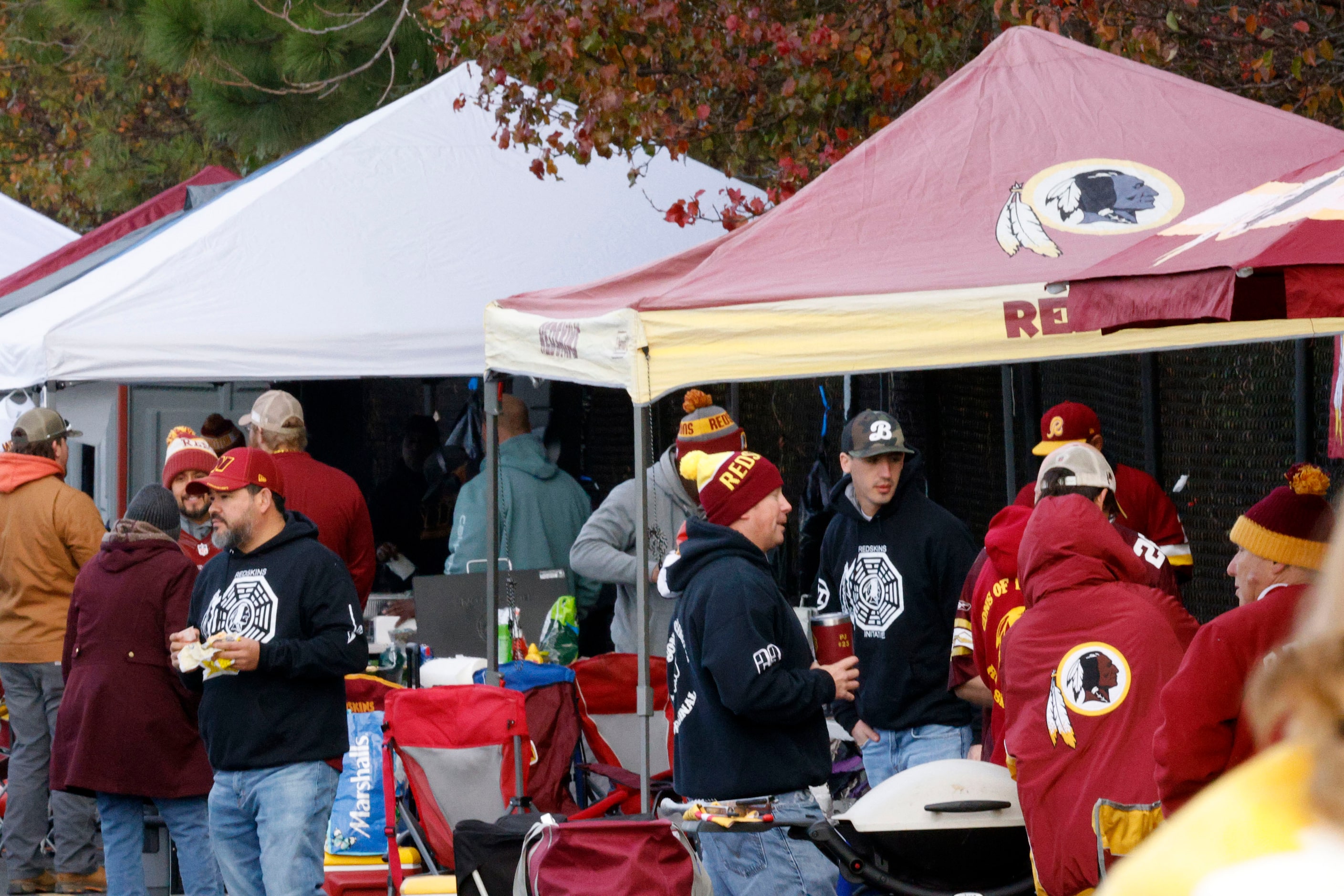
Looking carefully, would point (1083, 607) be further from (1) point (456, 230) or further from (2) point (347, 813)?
(1) point (456, 230)

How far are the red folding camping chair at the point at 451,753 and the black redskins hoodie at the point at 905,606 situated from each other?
128cm

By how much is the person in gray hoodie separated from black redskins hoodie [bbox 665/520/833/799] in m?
2.35

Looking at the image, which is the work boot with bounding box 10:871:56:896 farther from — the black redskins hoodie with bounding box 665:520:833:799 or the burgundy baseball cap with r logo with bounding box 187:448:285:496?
the black redskins hoodie with bounding box 665:520:833:799

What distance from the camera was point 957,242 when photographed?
18.4ft

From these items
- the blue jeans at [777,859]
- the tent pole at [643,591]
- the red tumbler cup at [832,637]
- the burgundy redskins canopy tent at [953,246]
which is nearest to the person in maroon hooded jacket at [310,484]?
the burgundy redskins canopy tent at [953,246]

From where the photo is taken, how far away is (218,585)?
5973mm

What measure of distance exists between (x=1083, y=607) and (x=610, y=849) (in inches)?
58.8

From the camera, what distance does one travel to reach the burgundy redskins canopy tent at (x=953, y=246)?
4961 mm

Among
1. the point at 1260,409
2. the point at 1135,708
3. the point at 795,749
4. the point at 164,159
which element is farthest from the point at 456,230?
the point at 164,159

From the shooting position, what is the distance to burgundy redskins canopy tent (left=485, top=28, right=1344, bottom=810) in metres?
4.96

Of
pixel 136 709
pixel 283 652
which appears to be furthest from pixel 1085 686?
pixel 136 709

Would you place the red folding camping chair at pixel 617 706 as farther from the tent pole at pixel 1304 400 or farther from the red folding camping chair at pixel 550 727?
the tent pole at pixel 1304 400

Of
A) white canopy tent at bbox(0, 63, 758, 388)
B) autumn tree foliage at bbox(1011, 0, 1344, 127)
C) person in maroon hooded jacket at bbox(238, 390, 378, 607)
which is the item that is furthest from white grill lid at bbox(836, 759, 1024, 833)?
white canopy tent at bbox(0, 63, 758, 388)

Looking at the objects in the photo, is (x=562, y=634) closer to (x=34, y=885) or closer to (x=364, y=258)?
(x=364, y=258)
